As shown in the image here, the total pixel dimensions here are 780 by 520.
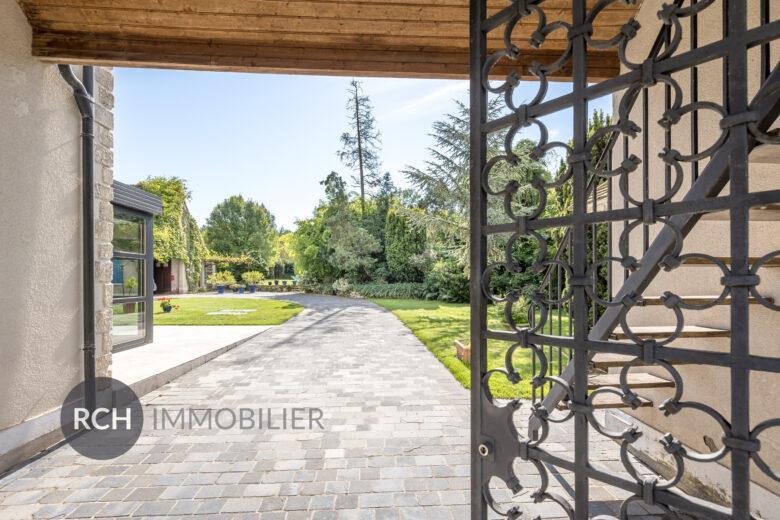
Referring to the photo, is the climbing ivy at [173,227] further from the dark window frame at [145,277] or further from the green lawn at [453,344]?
the green lawn at [453,344]

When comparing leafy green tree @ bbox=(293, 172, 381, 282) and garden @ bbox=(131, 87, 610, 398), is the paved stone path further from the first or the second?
leafy green tree @ bbox=(293, 172, 381, 282)

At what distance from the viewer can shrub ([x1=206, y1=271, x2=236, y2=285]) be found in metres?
25.9

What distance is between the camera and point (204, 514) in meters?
2.19

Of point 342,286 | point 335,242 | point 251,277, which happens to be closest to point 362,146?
point 335,242

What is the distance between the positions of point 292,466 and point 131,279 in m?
5.87

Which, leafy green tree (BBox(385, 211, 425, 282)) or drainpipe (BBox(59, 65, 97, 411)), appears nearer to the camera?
drainpipe (BBox(59, 65, 97, 411))

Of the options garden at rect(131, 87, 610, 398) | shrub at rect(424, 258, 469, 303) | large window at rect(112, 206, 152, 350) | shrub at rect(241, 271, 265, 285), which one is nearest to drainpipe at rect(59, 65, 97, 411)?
large window at rect(112, 206, 152, 350)

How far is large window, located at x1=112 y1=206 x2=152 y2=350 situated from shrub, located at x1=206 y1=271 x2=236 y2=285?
2033 centimetres

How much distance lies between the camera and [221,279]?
26.5 meters

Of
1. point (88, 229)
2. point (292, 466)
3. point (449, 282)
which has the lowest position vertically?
point (292, 466)

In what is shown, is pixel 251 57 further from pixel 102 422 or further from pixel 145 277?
pixel 145 277

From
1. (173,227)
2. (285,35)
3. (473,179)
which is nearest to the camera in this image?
(473,179)

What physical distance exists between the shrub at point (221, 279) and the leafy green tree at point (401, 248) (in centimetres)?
1374

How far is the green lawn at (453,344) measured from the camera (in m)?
4.44
